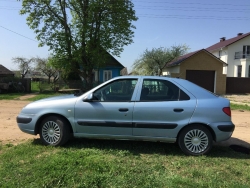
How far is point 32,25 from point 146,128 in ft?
63.8

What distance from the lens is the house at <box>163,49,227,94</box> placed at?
2559cm

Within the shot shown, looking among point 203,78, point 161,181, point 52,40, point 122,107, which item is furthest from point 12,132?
point 203,78

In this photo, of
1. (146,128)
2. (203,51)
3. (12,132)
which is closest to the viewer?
(146,128)

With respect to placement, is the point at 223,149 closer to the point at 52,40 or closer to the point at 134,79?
the point at 134,79

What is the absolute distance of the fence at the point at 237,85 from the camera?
27.1 m

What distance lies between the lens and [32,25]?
2088cm

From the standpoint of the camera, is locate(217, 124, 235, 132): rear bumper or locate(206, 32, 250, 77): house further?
locate(206, 32, 250, 77): house

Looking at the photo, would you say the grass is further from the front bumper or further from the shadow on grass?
the front bumper

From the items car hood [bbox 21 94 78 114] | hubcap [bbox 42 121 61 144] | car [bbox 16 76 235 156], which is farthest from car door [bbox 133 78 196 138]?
hubcap [bbox 42 121 61 144]

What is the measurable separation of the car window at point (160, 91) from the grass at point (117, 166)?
3.74 ft

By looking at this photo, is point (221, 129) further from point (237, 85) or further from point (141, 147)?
point (237, 85)

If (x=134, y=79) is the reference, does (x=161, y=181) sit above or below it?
below

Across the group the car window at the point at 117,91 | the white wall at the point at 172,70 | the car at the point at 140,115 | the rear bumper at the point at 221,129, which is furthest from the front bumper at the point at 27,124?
the white wall at the point at 172,70

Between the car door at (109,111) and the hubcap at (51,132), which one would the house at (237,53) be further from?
the hubcap at (51,132)
